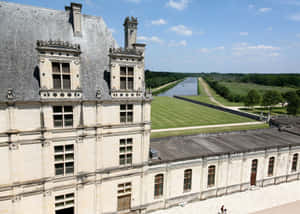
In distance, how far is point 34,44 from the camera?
16.8 metres

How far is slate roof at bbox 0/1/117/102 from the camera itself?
15.4 meters

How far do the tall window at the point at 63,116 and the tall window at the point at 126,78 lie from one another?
482 cm

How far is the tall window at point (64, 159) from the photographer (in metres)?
16.5

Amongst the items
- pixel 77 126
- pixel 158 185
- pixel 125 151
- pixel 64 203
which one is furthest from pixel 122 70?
pixel 64 203

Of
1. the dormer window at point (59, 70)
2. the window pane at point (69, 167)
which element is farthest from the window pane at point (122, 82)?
the window pane at point (69, 167)

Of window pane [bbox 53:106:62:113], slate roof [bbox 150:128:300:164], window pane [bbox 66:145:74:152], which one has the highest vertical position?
window pane [bbox 53:106:62:113]

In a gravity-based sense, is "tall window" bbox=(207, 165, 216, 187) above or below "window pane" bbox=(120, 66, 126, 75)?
below

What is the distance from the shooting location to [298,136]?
3152 cm

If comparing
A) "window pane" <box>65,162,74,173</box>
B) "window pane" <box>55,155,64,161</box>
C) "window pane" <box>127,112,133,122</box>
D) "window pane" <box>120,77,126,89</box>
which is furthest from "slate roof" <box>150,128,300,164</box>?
"window pane" <box>55,155,64,161</box>

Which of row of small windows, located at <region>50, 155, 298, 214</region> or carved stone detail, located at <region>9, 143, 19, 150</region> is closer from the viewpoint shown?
carved stone detail, located at <region>9, 143, 19, 150</region>

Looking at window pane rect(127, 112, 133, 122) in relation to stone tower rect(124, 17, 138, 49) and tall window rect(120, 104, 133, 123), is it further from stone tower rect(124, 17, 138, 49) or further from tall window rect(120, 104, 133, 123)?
stone tower rect(124, 17, 138, 49)

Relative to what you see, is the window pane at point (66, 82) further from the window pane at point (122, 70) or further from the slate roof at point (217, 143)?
the slate roof at point (217, 143)

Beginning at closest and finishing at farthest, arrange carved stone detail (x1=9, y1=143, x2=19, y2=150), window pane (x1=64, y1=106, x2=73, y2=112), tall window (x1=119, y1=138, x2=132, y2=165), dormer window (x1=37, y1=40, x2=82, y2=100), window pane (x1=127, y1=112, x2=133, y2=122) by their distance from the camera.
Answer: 1. carved stone detail (x1=9, y1=143, x2=19, y2=150)
2. dormer window (x1=37, y1=40, x2=82, y2=100)
3. window pane (x1=64, y1=106, x2=73, y2=112)
4. window pane (x1=127, y1=112, x2=133, y2=122)
5. tall window (x1=119, y1=138, x2=132, y2=165)

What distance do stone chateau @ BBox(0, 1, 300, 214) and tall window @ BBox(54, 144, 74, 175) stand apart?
77 millimetres
